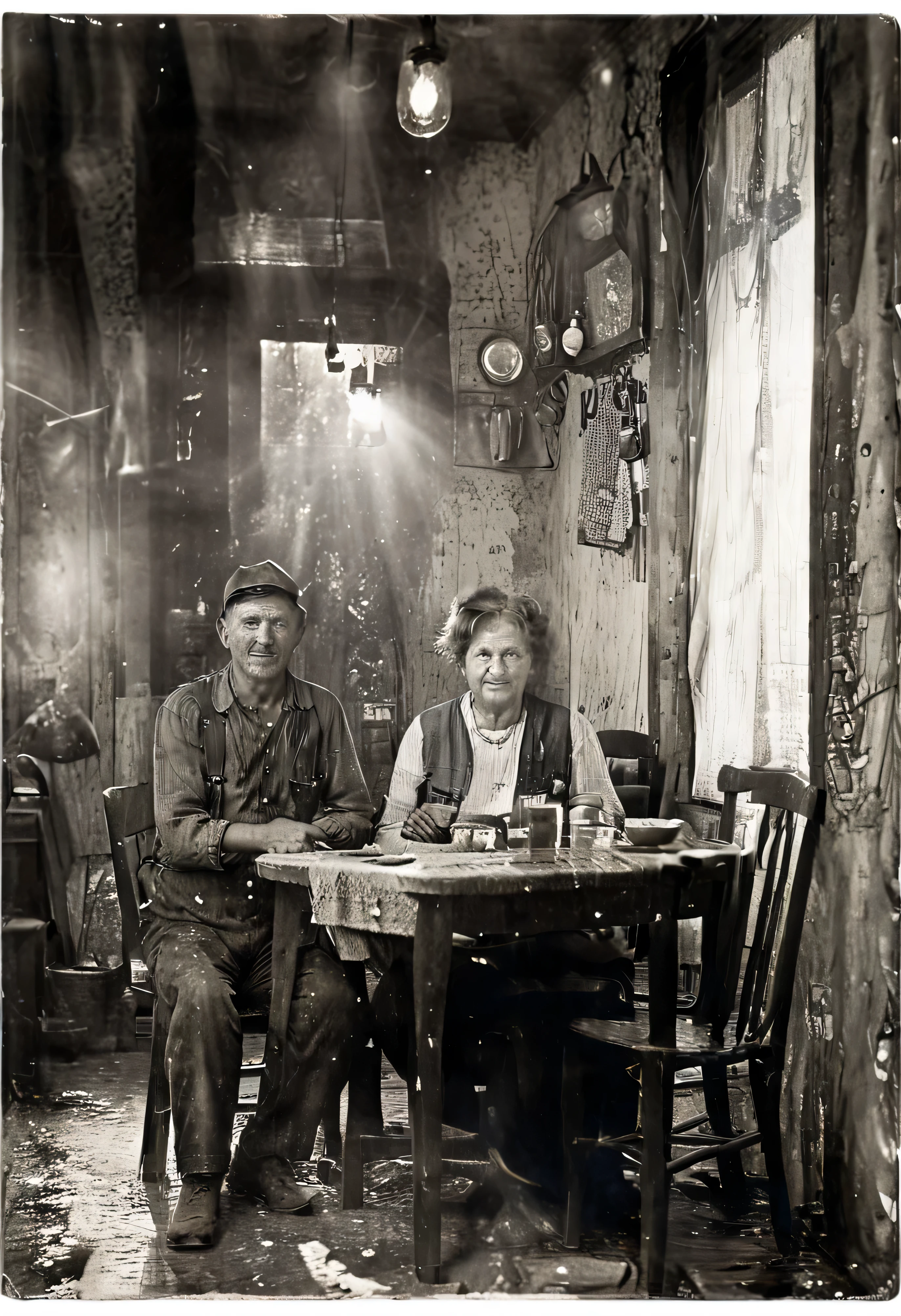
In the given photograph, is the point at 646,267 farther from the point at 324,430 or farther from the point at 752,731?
the point at 752,731

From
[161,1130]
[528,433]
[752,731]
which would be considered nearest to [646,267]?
[528,433]

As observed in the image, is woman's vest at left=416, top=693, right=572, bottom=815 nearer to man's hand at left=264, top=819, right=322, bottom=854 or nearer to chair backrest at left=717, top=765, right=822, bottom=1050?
man's hand at left=264, top=819, right=322, bottom=854

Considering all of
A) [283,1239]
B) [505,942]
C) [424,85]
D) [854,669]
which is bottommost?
[283,1239]

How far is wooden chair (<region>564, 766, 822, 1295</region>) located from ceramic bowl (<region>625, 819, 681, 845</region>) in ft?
0.44

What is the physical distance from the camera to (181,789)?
283 centimetres

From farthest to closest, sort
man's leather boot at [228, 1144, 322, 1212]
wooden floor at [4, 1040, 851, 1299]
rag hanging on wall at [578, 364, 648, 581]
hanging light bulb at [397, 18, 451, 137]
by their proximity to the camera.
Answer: rag hanging on wall at [578, 364, 648, 581]
hanging light bulb at [397, 18, 451, 137]
man's leather boot at [228, 1144, 322, 1212]
wooden floor at [4, 1040, 851, 1299]

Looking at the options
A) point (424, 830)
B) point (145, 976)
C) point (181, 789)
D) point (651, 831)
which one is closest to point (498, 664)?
point (424, 830)

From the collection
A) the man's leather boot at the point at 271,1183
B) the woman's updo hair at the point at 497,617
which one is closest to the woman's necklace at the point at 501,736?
the woman's updo hair at the point at 497,617

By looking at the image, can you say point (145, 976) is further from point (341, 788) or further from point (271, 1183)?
point (341, 788)

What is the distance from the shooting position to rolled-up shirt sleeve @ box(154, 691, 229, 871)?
9.19 ft

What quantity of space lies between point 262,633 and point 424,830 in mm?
670

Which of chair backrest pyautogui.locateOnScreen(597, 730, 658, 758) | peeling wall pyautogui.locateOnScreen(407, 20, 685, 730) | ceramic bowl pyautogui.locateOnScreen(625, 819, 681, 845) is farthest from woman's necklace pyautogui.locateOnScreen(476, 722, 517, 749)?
ceramic bowl pyautogui.locateOnScreen(625, 819, 681, 845)

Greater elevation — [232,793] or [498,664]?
[498,664]

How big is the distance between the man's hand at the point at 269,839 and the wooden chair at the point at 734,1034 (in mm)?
825
